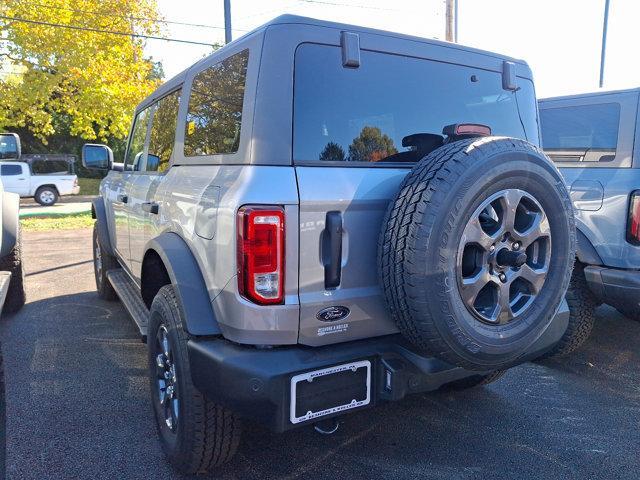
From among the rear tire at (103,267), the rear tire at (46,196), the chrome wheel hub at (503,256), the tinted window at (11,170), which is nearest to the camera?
the chrome wheel hub at (503,256)

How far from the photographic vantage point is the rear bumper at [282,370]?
1.99m

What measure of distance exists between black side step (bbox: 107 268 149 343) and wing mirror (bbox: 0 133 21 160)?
4.53 feet

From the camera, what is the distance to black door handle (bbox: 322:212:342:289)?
2.08 meters

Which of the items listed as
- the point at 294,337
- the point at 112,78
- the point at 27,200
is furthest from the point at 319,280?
the point at 27,200

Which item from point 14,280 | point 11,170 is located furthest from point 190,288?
point 11,170

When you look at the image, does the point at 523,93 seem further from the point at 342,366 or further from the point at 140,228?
the point at 140,228

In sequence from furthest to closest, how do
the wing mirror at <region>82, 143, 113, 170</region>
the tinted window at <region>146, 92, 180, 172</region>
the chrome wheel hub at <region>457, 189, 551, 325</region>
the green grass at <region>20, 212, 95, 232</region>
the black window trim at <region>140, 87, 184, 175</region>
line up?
the green grass at <region>20, 212, 95, 232</region> → the wing mirror at <region>82, 143, 113, 170</region> → the tinted window at <region>146, 92, 180, 172</region> → the black window trim at <region>140, 87, 184, 175</region> → the chrome wheel hub at <region>457, 189, 551, 325</region>

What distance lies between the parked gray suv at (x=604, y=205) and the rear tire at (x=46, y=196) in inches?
727

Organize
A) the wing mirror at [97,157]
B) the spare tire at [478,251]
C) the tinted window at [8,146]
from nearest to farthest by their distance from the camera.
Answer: the spare tire at [478,251] < the wing mirror at [97,157] < the tinted window at [8,146]

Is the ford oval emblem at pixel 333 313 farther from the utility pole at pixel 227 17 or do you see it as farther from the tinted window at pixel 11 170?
the tinted window at pixel 11 170

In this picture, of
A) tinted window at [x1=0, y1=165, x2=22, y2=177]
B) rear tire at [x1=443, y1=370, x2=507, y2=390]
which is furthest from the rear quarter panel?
tinted window at [x1=0, y1=165, x2=22, y2=177]

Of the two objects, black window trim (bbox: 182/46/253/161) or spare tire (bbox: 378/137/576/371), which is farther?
black window trim (bbox: 182/46/253/161)

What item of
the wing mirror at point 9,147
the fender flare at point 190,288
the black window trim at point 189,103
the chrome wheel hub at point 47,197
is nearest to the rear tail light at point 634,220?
the black window trim at point 189,103

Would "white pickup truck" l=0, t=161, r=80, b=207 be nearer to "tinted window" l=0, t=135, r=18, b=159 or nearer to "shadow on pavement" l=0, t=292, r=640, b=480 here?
"tinted window" l=0, t=135, r=18, b=159
